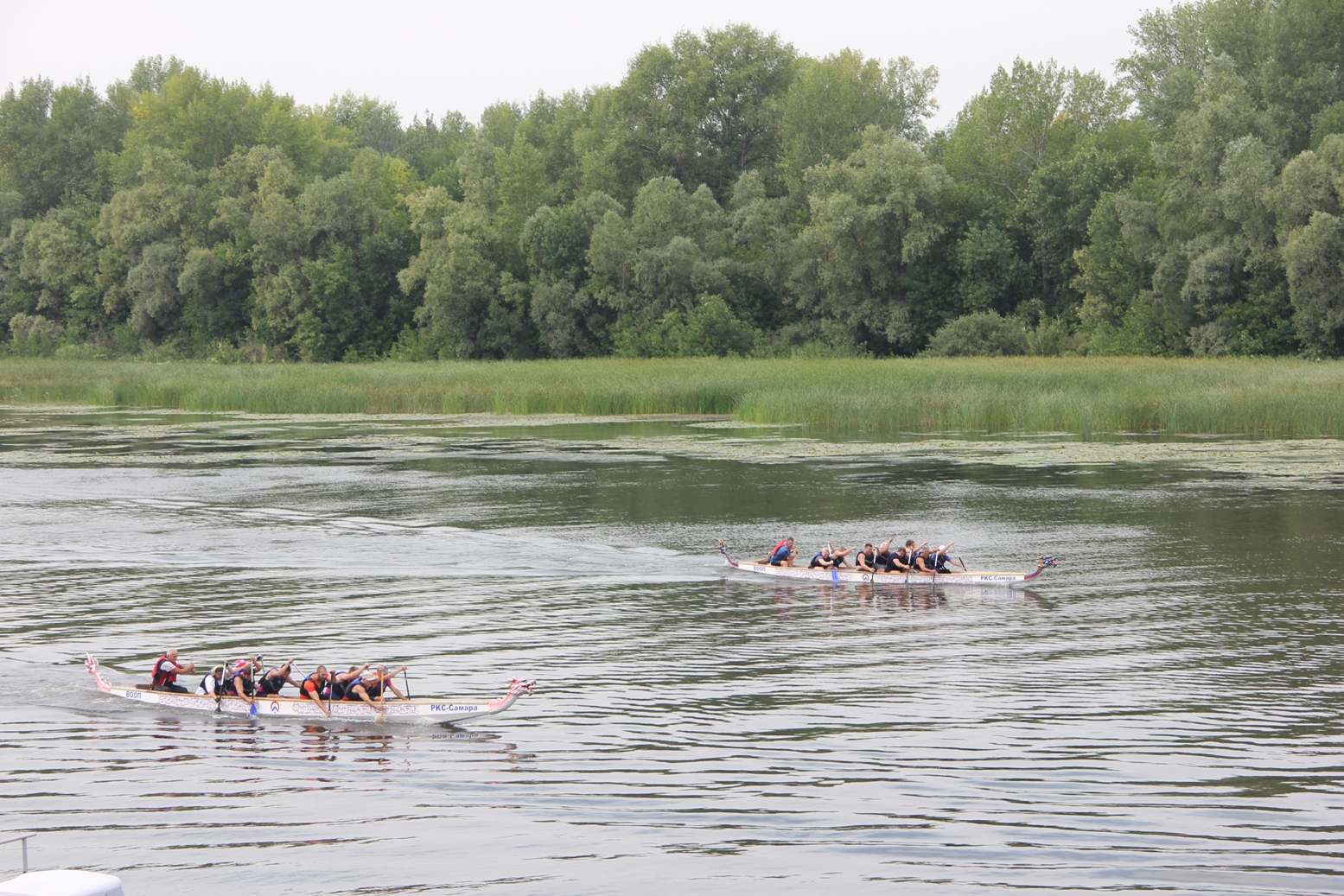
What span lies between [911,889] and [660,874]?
Answer: 1.97 meters

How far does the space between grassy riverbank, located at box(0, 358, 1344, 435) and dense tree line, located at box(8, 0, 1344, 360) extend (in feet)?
57.6

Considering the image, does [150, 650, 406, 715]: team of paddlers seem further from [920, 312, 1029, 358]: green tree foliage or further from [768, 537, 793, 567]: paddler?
[920, 312, 1029, 358]: green tree foliage

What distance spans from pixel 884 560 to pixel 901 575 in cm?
43

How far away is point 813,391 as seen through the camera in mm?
51531

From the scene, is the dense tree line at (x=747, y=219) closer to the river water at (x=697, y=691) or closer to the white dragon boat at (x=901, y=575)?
the river water at (x=697, y=691)

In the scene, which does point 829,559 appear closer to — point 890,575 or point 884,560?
point 884,560

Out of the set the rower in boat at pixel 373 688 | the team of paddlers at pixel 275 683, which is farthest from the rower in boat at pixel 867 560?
the rower in boat at pixel 373 688

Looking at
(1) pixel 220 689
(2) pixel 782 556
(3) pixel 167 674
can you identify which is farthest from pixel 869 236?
(1) pixel 220 689

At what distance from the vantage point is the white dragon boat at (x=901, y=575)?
22.3m

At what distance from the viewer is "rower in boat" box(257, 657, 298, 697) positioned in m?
15.6

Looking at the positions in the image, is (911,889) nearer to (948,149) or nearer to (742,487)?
(742,487)

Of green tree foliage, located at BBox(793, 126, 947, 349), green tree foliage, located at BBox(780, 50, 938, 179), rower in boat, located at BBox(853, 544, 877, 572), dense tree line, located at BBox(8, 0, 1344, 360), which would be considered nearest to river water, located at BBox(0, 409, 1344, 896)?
rower in boat, located at BBox(853, 544, 877, 572)

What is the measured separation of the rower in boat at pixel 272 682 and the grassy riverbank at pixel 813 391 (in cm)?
3489

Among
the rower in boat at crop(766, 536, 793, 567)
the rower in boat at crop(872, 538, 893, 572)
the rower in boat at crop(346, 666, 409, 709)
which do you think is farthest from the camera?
the rower in boat at crop(766, 536, 793, 567)
